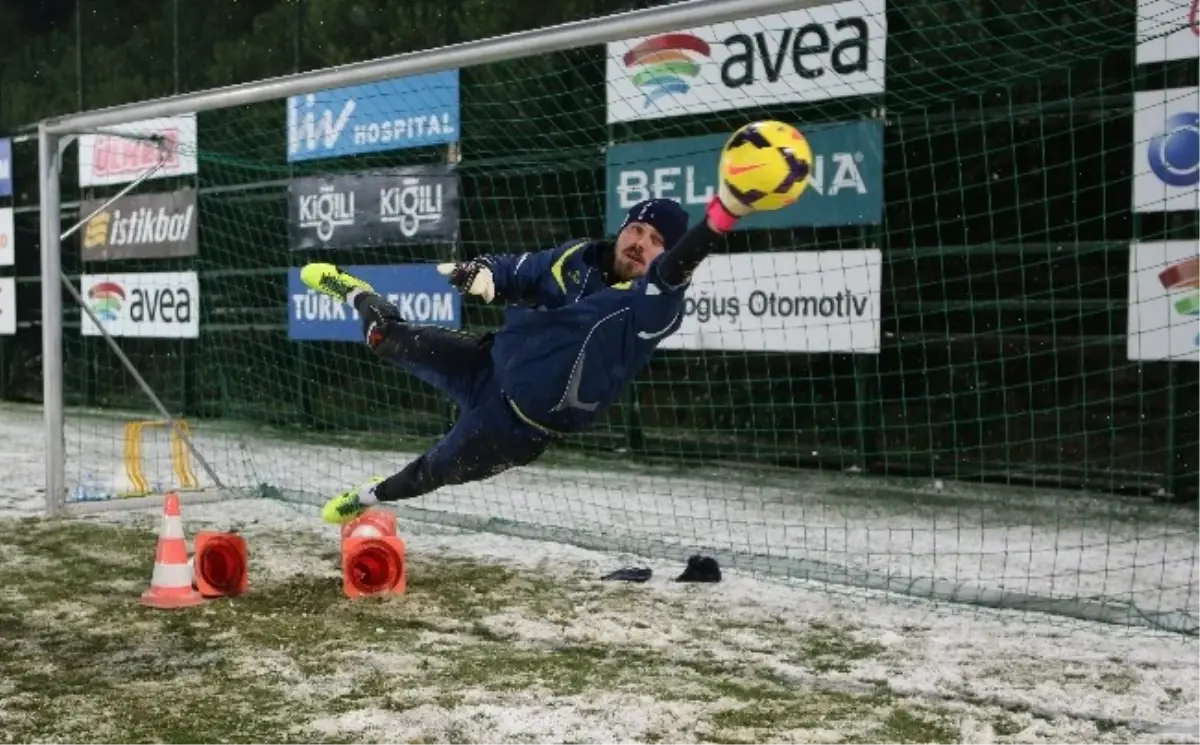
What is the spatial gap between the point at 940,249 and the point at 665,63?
2.55 metres

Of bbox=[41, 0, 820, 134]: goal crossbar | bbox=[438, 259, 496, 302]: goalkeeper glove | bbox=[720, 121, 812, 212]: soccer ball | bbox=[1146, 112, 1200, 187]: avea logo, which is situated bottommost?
bbox=[438, 259, 496, 302]: goalkeeper glove

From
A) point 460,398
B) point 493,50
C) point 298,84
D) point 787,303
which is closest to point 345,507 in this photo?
point 460,398

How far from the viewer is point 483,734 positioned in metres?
3.88

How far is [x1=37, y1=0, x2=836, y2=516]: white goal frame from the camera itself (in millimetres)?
5223

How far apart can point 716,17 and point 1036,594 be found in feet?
9.98

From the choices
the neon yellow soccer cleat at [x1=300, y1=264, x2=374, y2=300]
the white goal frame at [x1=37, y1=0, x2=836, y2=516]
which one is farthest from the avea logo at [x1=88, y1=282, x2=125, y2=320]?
the neon yellow soccer cleat at [x1=300, y1=264, x2=374, y2=300]

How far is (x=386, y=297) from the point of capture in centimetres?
1049

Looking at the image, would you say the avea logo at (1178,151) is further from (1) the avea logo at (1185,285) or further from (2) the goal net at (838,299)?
(1) the avea logo at (1185,285)

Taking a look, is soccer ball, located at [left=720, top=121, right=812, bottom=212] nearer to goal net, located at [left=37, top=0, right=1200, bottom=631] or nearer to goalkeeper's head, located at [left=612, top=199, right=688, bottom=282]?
goalkeeper's head, located at [left=612, top=199, right=688, bottom=282]

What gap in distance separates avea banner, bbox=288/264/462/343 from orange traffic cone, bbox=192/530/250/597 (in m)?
4.97

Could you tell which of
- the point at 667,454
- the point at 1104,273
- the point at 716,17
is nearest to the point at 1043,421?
the point at 1104,273

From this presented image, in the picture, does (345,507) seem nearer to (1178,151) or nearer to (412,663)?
(412,663)

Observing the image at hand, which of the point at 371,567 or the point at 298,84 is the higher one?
the point at 298,84

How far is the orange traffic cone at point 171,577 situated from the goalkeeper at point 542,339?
5.31ft
